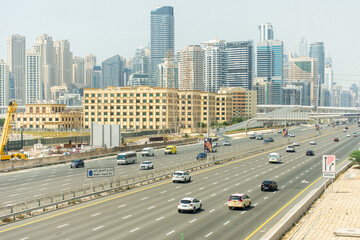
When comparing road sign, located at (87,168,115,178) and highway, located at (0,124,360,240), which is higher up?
road sign, located at (87,168,115,178)

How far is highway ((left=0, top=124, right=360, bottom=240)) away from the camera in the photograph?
28.0m

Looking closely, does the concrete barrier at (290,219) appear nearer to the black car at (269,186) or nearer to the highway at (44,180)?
the black car at (269,186)

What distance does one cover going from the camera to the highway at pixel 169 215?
91.8ft

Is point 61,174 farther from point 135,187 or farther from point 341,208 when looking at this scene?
point 341,208

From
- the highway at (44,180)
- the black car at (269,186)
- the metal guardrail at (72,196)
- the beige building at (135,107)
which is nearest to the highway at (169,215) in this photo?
the black car at (269,186)

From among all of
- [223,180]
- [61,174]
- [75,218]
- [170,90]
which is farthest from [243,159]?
[170,90]

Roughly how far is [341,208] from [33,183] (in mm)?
31067

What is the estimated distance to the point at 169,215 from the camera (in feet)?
110

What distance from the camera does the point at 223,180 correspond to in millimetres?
52969

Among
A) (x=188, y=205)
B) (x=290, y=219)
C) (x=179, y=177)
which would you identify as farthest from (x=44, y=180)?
(x=290, y=219)

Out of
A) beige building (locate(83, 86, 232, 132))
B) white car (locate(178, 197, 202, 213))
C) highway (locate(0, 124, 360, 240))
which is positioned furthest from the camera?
beige building (locate(83, 86, 232, 132))

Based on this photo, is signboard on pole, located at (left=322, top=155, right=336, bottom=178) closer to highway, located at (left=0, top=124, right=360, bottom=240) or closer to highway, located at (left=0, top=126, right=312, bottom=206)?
highway, located at (left=0, top=124, right=360, bottom=240)

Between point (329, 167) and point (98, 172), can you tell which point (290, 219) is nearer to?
point (329, 167)

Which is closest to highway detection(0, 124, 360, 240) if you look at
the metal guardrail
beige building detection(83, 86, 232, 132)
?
the metal guardrail
